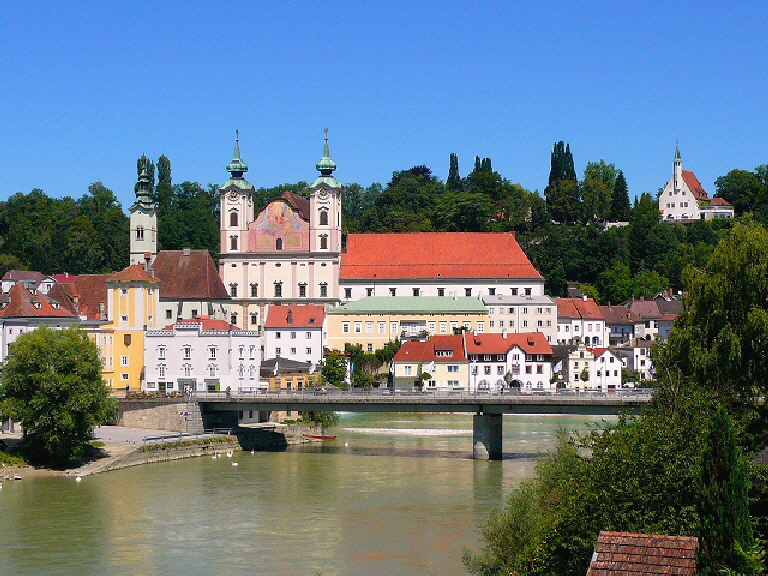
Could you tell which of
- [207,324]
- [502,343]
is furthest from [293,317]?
[207,324]

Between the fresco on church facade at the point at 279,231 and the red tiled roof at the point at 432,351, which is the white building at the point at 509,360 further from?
the fresco on church facade at the point at 279,231

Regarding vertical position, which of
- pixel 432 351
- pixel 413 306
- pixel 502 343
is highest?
pixel 413 306

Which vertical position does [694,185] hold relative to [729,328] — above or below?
above

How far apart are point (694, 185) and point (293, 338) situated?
65628mm

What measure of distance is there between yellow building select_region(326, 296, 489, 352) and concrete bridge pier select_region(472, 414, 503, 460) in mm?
30091

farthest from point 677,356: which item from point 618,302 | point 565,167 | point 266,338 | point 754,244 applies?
point 565,167

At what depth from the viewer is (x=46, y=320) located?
51.4 m

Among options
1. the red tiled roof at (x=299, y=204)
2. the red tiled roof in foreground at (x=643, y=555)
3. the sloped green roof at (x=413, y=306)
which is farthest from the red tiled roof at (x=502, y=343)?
the red tiled roof in foreground at (x=643, y=555)

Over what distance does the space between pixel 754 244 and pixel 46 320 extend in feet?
102

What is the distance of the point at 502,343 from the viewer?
215 feet

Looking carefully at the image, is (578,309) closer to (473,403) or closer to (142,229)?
(142,229)

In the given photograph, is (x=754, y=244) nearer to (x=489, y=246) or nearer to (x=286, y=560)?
(x=286, y=560)

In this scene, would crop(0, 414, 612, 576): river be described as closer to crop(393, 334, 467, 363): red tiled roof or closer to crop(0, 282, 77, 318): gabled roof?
crop(0, 282, 77, 318): gabled roof

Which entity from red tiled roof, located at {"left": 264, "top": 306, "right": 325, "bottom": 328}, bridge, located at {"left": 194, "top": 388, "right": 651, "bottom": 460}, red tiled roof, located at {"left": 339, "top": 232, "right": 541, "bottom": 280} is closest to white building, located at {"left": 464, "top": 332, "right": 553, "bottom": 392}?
red tiled roof, located at {"left": 264, "top": 306, "right": 325, "bottom": 328}
